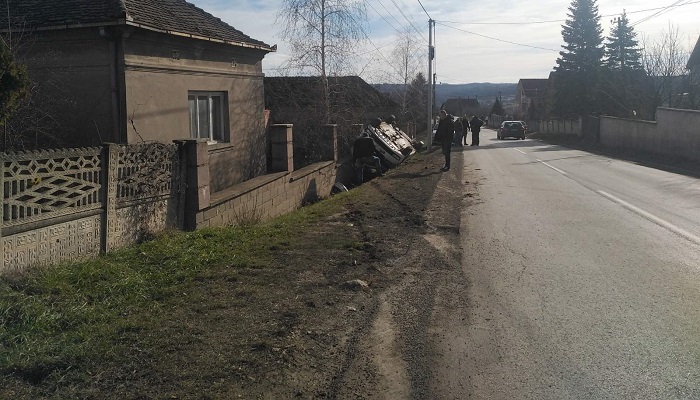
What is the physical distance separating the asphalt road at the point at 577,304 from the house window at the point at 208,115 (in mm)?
5520

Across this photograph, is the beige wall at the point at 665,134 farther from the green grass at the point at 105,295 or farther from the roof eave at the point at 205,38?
the green grass at the point at 105,295

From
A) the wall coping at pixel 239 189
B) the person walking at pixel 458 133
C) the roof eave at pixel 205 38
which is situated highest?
the roof eave at pixel 205 38

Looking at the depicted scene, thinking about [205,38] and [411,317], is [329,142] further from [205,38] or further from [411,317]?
[411,317]

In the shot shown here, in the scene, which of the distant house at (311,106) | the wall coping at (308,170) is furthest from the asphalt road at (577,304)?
the distant house at (311,106)

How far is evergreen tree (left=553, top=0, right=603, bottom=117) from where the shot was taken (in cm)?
5459

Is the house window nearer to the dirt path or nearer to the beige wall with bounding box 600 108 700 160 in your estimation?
the dirt path

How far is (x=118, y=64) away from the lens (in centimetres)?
1098

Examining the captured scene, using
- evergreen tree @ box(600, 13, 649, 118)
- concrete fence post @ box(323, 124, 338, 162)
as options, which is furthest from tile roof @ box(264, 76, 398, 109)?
evergreen tree @ box(600, 13, 649, 118)

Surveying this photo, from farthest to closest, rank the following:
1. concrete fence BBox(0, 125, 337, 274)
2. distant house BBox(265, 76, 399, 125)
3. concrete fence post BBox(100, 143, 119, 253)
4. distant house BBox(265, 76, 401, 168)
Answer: distant house BBox(265, 76, 399, 125)
distant house BBox(265, 76, 401, 168)
concrete fence post BBox(100, 143, 119, 253)
concrete fence BBox(0, 125, 337, 274)

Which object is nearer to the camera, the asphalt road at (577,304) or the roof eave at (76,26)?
the asphalt road at (577,304)

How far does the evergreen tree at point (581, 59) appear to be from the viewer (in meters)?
54.6

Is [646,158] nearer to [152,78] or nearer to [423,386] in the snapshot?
[152,78]

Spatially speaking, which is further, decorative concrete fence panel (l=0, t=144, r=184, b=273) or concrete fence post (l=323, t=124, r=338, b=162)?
concrete fence post (l=323, t=124, r=338, b=162)

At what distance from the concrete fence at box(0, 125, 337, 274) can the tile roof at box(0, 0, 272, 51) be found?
2498 millimetres
